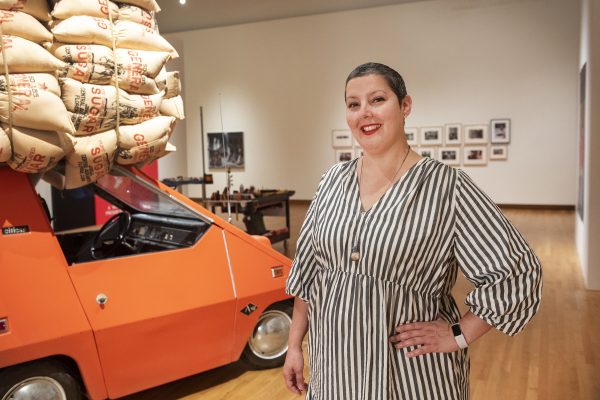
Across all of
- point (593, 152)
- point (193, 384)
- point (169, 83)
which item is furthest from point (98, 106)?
point (593, 152)

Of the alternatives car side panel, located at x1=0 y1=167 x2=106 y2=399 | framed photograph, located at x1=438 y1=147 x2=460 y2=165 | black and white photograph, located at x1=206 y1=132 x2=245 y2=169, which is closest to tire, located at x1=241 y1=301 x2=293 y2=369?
car side panel, located at x1=0 y1=167 x2=106 y2=399

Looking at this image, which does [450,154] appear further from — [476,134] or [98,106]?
[98,106]

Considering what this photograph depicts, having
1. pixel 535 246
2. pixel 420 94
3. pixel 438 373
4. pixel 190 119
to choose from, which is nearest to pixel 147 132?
pixel 438 373

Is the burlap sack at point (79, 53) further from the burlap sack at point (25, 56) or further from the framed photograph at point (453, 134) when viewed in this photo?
the framed photograph at point (453, 134)

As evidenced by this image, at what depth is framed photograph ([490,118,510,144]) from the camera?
12.7 metres

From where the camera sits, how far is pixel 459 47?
12.9 metres

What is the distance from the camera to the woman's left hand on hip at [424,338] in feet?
4.61

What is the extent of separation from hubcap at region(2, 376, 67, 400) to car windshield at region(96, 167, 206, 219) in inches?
43.0

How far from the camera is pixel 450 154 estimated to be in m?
13.3

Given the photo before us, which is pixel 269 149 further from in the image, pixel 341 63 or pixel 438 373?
pixel 438 373

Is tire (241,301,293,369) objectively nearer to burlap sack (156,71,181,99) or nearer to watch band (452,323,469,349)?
burlap sack (156,71,181,99)

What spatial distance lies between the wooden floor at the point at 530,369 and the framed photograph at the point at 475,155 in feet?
24.8

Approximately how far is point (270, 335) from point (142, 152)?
1466mm

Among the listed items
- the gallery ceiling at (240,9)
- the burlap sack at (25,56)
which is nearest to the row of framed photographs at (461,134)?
the gallery ceiling at (240,9)
